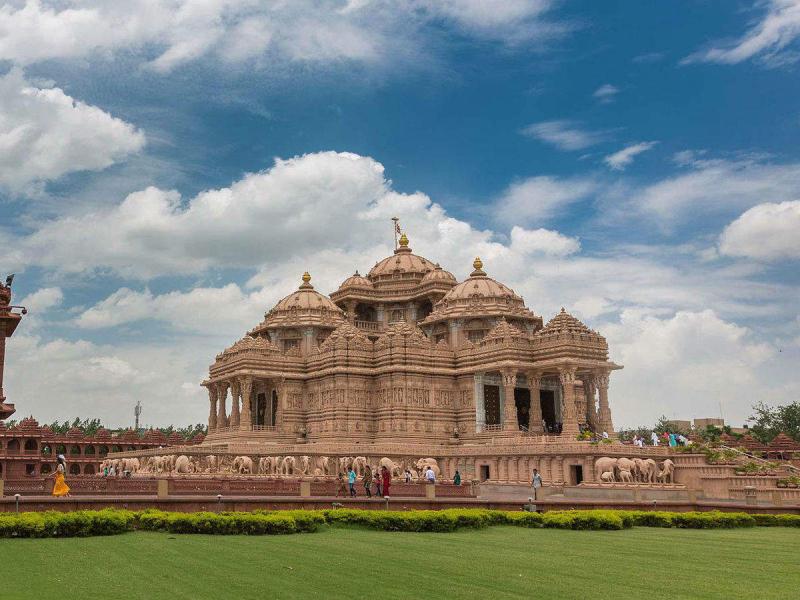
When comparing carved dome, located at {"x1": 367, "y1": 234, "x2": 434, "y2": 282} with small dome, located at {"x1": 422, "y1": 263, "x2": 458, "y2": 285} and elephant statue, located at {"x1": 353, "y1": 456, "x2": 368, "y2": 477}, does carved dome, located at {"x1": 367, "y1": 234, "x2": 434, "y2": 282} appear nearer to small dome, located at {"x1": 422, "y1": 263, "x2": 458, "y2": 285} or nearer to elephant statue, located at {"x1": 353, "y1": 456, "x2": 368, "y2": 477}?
small dome, located at {"x1": 422, "y1": 263, "x2": 458, "y2": 285}

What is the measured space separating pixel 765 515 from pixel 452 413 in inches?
1186

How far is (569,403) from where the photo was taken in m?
49.8

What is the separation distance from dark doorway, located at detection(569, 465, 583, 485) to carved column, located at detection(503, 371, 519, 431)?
9309 millimetres

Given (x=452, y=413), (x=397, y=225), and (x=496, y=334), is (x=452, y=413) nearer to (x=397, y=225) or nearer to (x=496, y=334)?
(x=496, y=334)

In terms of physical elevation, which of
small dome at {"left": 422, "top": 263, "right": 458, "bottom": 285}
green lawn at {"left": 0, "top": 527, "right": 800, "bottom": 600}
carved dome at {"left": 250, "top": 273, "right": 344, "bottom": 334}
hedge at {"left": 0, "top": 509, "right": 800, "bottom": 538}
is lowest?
green lawn at {"left": 0, "top": 527, "right": 800, "bottom": 600}

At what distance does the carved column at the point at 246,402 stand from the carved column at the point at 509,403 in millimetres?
16602

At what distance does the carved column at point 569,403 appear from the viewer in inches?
1939

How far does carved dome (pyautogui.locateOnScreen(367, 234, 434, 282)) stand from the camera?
69562mm

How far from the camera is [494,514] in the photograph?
78.3 feet

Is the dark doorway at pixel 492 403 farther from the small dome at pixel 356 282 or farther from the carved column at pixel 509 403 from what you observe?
the small dome at pixel 356 282

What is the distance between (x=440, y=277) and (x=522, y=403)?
44.8ft

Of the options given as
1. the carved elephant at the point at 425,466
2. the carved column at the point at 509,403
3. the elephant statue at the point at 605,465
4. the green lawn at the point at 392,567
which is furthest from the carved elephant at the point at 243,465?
the green lawn at the point at 392,567

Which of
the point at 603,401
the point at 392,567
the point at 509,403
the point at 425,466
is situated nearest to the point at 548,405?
→ the point at 603,401

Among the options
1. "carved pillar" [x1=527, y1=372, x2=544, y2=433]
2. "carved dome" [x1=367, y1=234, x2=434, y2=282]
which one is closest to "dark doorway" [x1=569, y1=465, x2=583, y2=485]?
"carved pillar" [x1=527, y1=372, x2=544, y2=433]
